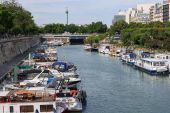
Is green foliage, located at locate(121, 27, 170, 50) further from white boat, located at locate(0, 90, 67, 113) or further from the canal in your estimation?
white boat, located at locate(0, 90, 67, 113)

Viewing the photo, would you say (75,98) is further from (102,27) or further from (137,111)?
(102,27)

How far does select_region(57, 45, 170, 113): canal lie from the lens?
3328cm

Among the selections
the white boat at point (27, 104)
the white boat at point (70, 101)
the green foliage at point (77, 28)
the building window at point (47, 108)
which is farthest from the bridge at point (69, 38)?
the building window at point (47, 108)

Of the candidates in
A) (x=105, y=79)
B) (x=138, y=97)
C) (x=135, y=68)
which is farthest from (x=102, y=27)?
(x=138, y=97)

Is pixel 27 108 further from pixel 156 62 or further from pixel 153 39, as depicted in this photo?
pixel 153 39

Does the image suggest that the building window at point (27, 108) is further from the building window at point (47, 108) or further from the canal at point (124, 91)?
the canal at point (124, 91)

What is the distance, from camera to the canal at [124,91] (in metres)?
33.3

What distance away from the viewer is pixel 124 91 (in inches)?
1602

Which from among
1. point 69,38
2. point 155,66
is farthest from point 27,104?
point 69,38

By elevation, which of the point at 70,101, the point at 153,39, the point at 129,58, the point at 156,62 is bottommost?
the point at 70,101

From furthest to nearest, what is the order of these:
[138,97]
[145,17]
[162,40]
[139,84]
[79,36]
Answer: [145,17]
[79,36]
[162,40]
[139,84]
[138,97]

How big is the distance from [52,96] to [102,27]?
15689 centimetres

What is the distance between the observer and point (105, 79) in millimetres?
49312

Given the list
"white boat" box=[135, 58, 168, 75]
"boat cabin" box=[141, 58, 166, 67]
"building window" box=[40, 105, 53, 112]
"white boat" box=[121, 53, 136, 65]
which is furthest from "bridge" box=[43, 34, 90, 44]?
"building window" box=[40, 105, 53, 112]
